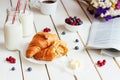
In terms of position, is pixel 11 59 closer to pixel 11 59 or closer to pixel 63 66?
pixel 11 59

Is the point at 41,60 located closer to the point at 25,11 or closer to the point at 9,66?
the point at 9,66

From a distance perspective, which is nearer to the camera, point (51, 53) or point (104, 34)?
point (51, 53)

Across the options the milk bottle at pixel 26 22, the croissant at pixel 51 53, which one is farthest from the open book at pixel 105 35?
the milk bottle at pixel 26 22

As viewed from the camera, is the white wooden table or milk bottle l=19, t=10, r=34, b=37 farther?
milk bottle l=19, t=10, r=34, b=37

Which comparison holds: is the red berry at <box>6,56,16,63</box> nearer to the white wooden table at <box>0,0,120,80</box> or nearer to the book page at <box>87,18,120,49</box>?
the white wooden table at <box>0,0,120,80</box>

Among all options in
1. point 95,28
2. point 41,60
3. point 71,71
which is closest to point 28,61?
point 41,60

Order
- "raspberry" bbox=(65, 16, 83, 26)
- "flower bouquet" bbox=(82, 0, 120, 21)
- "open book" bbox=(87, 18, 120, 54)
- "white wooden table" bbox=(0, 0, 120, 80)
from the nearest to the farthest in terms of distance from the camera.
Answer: "white wooden table" bbox=(0, 0, 120, 80)
"open book" bbox=(87, 18, 120, 54)
"raspberry" bbox=(65, 16, 83, 26)
"flower bouquet" bbox=(82, 0, 120, 21)

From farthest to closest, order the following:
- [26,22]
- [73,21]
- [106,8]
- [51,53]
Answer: [106,8]
[73,21]
[26,22]
[51,53]

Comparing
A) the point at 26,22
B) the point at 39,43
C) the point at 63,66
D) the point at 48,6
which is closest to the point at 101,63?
the point at 63,66

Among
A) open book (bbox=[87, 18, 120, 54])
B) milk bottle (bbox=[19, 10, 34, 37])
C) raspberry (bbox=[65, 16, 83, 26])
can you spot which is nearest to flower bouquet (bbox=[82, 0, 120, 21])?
open book (bbox=[87, 18, 120, 54])
